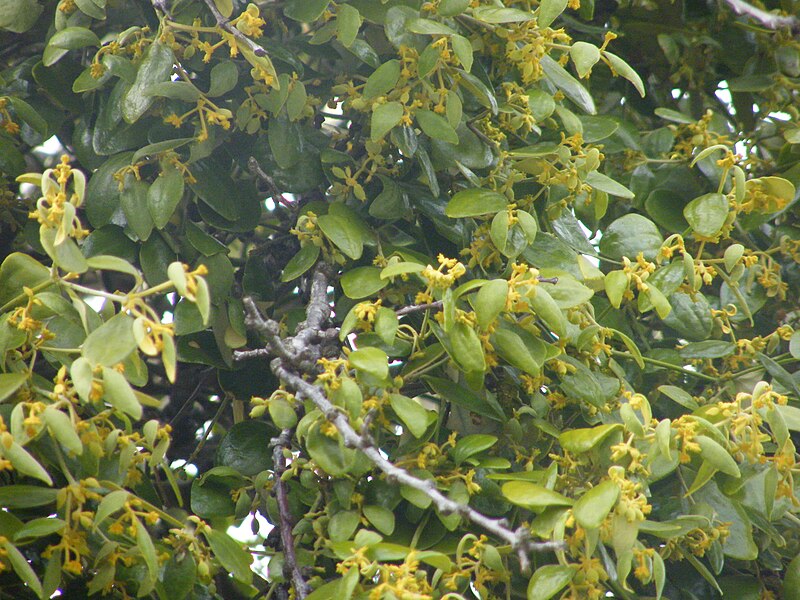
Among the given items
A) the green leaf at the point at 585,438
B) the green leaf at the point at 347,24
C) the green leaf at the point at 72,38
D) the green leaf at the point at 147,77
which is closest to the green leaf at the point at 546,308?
the green leaf at the point at 585,438

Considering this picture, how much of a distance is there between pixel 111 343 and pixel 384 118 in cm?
37

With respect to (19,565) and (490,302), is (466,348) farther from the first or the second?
(19,565)

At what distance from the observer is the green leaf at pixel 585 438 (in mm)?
849

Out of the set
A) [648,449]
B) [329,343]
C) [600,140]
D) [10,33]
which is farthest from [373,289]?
[10,33]

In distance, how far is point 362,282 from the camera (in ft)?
3.14

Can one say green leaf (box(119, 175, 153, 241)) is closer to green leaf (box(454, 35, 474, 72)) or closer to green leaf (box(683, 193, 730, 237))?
green leaf (box(454, 35, 474, 72))

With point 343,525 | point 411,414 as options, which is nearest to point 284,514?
point 343,525

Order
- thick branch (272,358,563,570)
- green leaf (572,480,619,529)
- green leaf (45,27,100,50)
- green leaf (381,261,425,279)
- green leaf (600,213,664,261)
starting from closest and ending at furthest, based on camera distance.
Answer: thick branch (272,358,563,570) < green leaf (572,480,619,529) < green leaf (381,261,425,279) < green leaf (45,27,100,50) < green leaf (600,213,664,261)

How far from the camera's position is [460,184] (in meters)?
1.06

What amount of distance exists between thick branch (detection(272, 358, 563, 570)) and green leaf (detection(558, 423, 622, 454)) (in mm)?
122

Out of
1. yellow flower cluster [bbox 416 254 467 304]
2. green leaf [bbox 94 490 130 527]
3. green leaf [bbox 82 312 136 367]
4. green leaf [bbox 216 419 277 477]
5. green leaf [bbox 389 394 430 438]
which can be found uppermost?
green leaf [bbox 82 312 136 367]

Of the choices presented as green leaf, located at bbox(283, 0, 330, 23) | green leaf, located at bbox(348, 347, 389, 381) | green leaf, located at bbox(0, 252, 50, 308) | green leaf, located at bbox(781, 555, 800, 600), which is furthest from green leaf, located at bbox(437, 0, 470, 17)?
green leaf, located at bbox(781, 555, 800, 600)

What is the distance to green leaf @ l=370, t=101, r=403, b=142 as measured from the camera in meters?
0.92

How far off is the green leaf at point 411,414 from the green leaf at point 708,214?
0.40m
